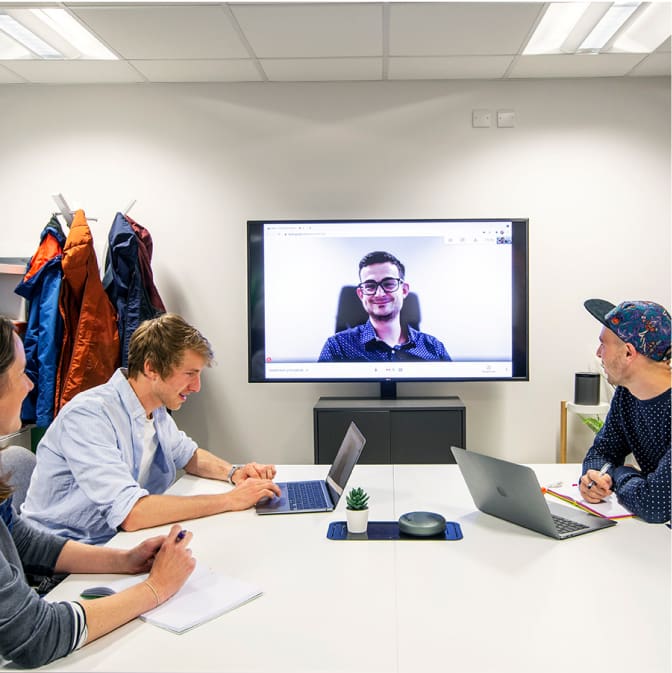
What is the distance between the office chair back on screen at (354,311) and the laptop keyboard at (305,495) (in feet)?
5.04

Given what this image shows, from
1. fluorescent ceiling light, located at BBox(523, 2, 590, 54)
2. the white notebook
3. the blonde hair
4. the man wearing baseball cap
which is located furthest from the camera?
fluorescent ceiling light, located at BBox(523, 2, 590, 54)

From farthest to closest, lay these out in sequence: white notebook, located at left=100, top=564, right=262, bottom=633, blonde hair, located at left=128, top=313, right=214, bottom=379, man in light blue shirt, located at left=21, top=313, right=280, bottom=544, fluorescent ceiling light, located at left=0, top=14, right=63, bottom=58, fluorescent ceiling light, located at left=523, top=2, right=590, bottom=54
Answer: fluorescent ceiling light, located at left=0, top=14, right=63, bottom=58
fluorescent ceiling light, located at left=523, top=2, right=590, bottom=54
blonde hair, located at left=128, top=313, right=214, bottom=379
man in light blue shirt, located at left=21, top=313, right=280, bottom=544
white notebook, located at left=100, top=564, right=262, bottom=633

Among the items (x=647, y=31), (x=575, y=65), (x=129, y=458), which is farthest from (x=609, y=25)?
(x=129, y=458)

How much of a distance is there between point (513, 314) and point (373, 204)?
39.8 inches

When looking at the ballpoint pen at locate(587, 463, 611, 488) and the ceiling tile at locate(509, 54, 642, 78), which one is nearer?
the ballpoint pen at locate(587, 463, 611, 488)

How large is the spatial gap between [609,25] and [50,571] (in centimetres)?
329

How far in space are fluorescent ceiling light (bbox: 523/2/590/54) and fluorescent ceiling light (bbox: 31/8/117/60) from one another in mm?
2147

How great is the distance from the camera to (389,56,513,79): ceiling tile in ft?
11.4

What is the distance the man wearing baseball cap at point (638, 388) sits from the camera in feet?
6.13

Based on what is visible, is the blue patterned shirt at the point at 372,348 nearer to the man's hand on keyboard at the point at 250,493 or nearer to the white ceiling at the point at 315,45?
the white ceiling at the point at 315,45

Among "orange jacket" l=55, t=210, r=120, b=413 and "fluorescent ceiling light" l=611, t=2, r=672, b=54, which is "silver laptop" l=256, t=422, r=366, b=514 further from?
"fluorescent ceiling light" l=611, t=2, r=672, b=54

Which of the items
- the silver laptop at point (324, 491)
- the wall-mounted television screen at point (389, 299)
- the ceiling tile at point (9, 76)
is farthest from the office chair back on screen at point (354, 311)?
the ceiling tile at point (9, 76)

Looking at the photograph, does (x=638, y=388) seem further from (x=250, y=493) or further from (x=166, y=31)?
(x=166, y=31)

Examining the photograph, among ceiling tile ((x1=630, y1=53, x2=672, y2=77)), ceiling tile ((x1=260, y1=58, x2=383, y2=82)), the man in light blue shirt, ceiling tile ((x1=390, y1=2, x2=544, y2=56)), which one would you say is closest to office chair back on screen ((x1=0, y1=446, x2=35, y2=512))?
the man in light blue shirt
